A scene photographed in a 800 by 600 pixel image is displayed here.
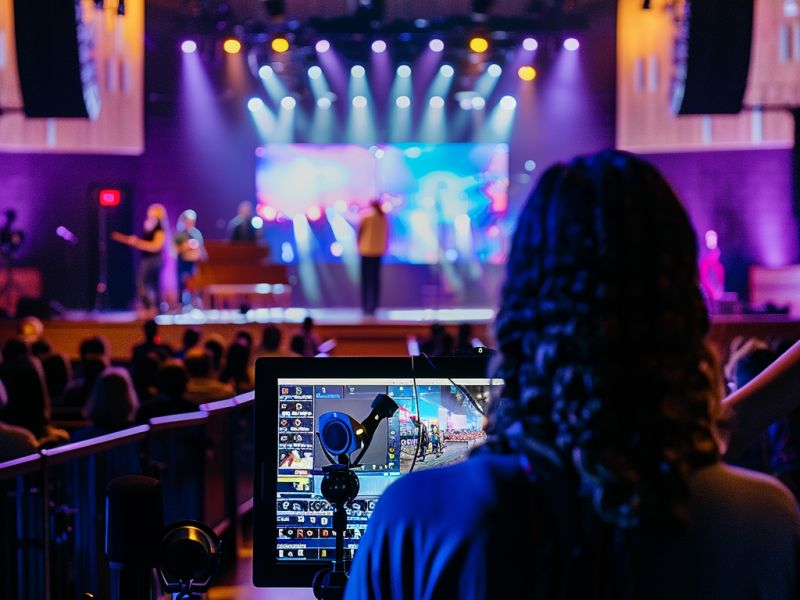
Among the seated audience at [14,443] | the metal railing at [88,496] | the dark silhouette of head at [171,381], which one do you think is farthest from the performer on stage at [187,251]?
the seated audience at [14,443]

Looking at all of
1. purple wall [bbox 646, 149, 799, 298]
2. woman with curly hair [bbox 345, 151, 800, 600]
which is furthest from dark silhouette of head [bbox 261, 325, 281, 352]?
purple wall [bbox 646, 149, 799, 298]

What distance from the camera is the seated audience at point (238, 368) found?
4.69 metres

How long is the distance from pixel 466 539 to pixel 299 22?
10817 millimetres

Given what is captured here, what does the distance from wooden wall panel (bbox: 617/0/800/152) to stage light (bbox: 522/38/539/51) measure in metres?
1.35

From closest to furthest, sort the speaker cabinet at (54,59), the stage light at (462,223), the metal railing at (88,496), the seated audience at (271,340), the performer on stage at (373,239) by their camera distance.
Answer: the metal railing at (88,496)
the seated audience at (271,340)
the speaker cabinet at (54,59)
the performer on stage at (373,239)
the stage light at (462,223)

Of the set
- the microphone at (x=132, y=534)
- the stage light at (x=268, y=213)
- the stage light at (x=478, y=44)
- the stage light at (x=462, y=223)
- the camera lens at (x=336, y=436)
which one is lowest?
the microphone at (x=132, y=534)

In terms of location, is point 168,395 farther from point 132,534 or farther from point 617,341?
point 617,341

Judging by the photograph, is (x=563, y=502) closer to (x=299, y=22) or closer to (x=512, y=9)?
(x=299, y=22)

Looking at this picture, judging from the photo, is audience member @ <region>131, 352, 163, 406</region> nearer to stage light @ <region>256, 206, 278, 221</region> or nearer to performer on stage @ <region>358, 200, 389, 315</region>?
performer on stage @ <region>358, 200, 389, 315</region>

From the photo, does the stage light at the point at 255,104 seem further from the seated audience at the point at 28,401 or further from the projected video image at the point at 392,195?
the seated audience at the point at 28,401

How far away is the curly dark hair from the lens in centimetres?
67

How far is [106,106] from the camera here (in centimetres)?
1112

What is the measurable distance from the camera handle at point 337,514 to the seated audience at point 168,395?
2.64m

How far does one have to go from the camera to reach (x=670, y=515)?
0.66 m
